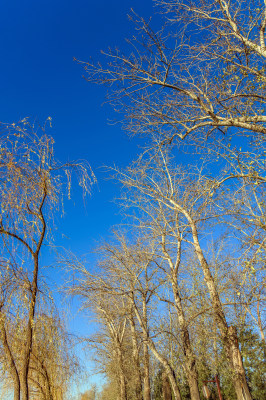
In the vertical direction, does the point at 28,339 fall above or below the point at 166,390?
above

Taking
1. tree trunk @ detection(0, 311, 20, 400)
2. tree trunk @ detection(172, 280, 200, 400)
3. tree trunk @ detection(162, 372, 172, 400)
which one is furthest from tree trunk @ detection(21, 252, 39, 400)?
tree trunk @ detection(162, 372, 172, 400)

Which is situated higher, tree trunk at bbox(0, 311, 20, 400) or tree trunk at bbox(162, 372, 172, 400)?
tree trunk at bbox(0, 311, 20, 400)

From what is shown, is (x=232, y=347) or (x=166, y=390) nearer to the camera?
(x=232, y=347)

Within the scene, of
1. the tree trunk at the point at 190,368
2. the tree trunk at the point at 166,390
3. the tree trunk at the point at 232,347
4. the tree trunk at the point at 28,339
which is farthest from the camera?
the tree trunk at the point at 166,390

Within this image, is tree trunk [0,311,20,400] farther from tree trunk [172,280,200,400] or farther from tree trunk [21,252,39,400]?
tree trunk [172,280,200,400]

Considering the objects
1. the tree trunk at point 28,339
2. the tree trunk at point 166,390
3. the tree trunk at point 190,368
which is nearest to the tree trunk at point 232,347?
the tree trunk at point 190,368

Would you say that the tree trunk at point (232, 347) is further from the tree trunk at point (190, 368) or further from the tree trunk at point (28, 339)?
the tree trunk at point (28, 339)

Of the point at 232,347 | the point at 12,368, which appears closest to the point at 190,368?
the point at 232,347

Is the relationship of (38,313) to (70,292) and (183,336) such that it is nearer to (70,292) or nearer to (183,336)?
(70,292)

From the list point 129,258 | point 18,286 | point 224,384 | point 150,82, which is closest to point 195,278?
point 129,258

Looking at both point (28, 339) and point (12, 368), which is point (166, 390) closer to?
point (12, 368)

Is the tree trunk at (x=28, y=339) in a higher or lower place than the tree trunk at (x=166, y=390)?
higher

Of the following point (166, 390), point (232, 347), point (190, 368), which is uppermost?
point (232, 347)

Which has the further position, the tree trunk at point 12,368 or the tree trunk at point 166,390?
the tree trunk at point 166,390
